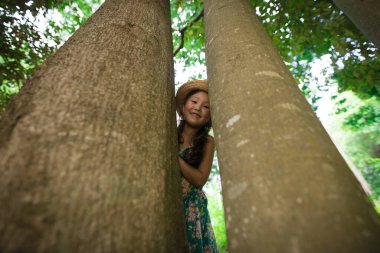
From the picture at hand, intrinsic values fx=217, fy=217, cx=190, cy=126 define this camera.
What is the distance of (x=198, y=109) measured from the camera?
2.17 m

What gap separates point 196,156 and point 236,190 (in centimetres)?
138

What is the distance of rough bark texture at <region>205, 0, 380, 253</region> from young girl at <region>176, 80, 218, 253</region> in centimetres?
91

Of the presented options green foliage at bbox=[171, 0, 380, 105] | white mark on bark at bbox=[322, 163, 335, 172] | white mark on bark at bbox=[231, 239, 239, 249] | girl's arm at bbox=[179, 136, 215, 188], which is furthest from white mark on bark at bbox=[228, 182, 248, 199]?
green foliage at bbox=[171, 0, 380, 105]

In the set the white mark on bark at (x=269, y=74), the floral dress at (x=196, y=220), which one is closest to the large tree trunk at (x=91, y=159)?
the white mark on bark at (x=269, y=74)

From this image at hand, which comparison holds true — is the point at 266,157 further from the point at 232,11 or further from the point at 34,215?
the point at 232,11

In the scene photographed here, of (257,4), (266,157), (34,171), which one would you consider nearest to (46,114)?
(34,171)

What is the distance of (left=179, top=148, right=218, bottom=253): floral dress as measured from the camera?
183cm

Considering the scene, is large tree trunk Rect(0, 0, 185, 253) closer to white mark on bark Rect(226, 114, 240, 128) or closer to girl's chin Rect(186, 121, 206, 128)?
white mark on bark Rect(226, 114, 240, 128)

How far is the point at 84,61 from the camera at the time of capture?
966 mm

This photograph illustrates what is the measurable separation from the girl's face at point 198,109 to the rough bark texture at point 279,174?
3.25ft

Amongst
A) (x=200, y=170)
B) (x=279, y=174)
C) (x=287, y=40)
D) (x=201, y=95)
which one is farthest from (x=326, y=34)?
(x=279, y=174)

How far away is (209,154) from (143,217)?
153 cm

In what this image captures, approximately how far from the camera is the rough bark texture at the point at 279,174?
59cm

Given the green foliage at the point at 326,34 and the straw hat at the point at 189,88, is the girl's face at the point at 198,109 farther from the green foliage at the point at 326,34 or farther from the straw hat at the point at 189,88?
the green foliage at the point at 326,34
